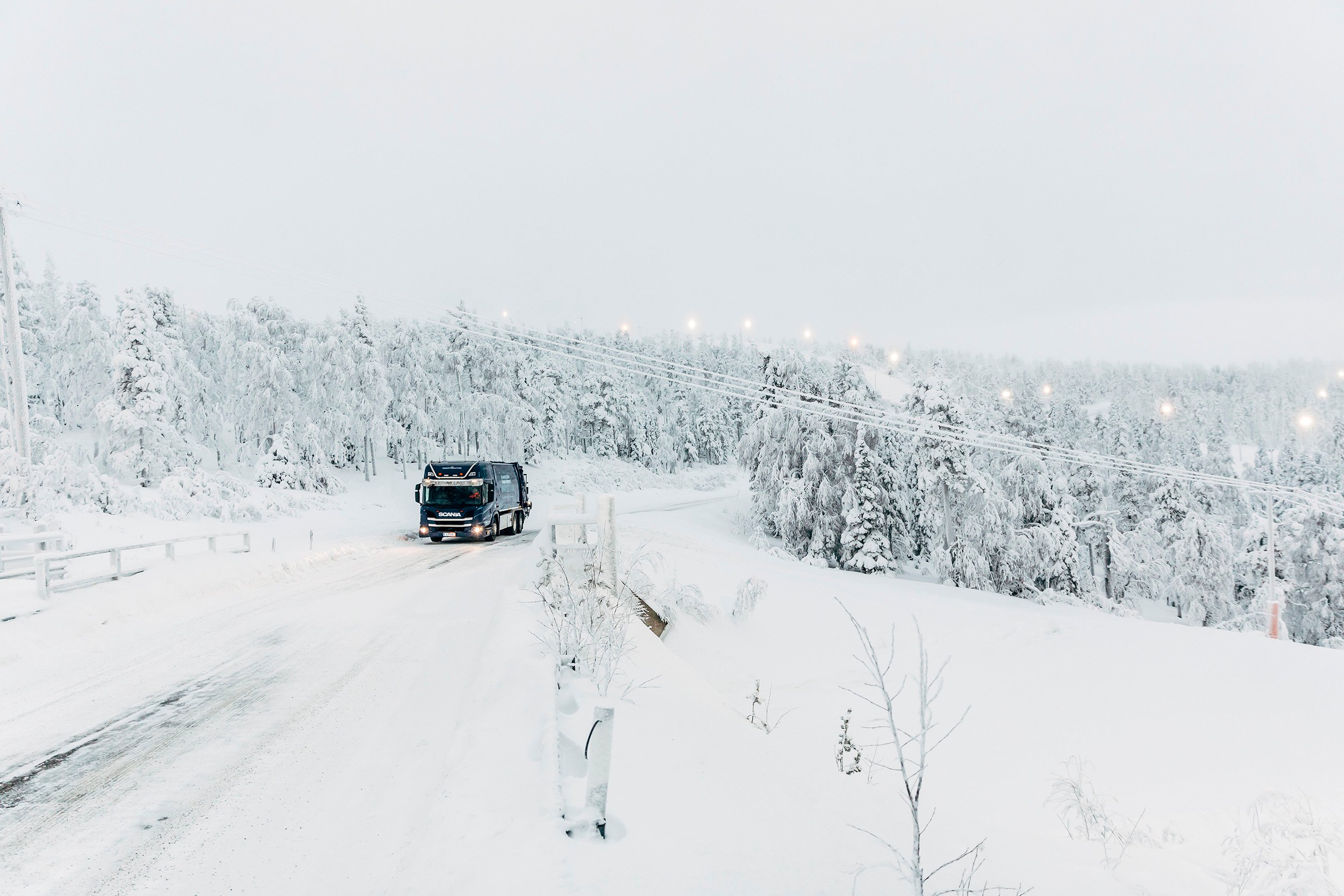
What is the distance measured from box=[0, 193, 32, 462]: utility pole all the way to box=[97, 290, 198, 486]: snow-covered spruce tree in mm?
23407

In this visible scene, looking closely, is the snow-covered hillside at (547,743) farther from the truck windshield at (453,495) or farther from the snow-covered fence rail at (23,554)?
the truck windshield at (453,495)

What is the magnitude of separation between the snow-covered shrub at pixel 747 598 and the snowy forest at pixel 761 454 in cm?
1749

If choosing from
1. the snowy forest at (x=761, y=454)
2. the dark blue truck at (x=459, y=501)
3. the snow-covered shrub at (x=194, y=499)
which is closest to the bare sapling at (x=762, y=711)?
the dark blue truck at (x=459, y=501)

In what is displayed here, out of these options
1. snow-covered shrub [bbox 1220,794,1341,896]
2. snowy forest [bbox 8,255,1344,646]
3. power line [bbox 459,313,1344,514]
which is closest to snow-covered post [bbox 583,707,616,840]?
snow-covered shrub [bbox 1220,794,1341,896]

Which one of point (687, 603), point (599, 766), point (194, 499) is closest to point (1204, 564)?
point (687, 603)

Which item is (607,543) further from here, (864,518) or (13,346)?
(864,518)

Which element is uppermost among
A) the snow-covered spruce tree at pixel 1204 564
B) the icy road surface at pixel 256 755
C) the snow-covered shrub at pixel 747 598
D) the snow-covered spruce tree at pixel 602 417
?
the snow-covered spruce tree at pixel 602 417

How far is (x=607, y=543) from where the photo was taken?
11031 millimetres

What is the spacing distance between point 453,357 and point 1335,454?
71282 millimetres

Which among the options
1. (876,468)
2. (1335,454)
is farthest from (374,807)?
(1335,454)

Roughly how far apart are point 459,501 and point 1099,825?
879 inches

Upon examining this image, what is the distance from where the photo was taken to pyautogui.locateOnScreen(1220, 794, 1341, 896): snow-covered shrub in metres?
5.53

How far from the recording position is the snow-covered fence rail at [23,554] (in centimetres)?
1109

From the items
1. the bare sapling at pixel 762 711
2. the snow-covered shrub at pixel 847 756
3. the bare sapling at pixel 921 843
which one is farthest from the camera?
the bare sapling at pixel 762 711
